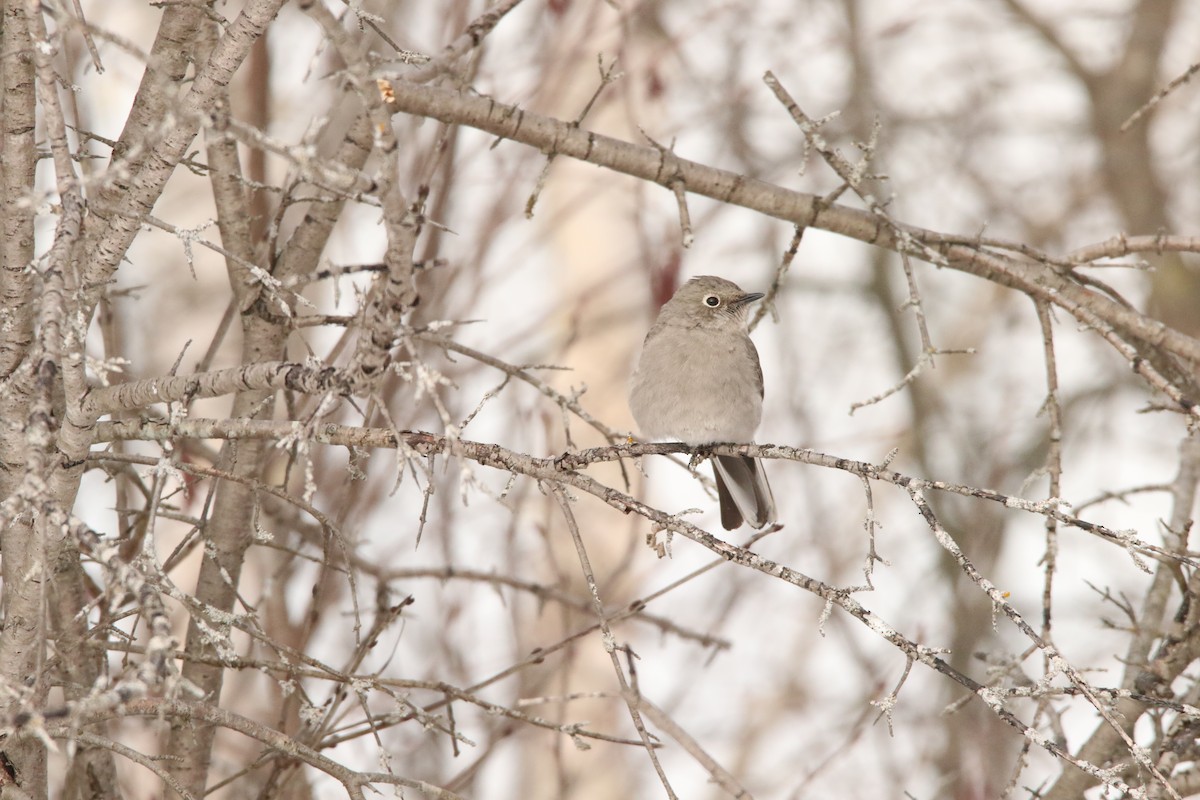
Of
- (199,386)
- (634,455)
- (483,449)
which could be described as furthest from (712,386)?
(199,386)

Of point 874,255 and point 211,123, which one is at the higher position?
point 874,255

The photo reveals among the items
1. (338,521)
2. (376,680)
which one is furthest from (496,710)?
(338,521)

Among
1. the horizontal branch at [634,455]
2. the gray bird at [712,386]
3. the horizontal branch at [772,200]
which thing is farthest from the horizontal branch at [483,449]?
the gray bird at [712,386]

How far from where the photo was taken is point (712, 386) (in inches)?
177

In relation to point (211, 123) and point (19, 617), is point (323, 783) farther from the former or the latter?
point (211, 123)

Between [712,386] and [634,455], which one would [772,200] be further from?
[634,455]

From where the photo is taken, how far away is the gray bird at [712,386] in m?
4.48

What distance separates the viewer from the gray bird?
4484 mm

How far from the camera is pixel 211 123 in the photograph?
66.1 inches

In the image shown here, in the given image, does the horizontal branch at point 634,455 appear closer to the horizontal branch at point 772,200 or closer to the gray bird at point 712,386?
the horizontal branch at point 772,200

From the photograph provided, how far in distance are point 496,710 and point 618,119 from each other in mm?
7484

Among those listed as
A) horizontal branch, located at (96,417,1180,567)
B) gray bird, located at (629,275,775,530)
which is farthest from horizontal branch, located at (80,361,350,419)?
gray bird, located at (629,275,775,530)

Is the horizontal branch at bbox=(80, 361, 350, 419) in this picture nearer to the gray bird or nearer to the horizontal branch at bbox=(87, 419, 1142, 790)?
the horizontal branch at bbox=(87, 419, 1142, 790)

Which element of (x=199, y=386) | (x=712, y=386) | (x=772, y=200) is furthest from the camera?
(x=712, y=386)
